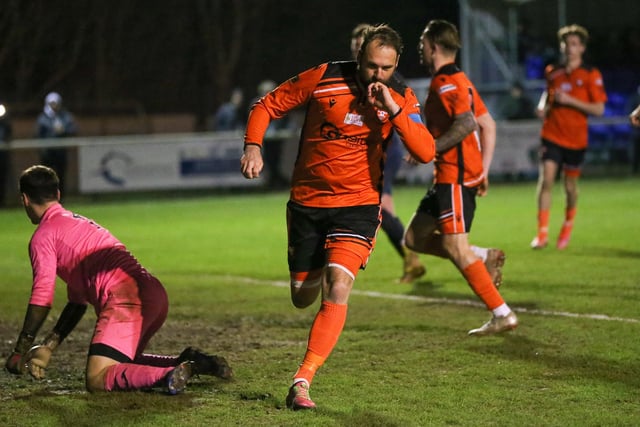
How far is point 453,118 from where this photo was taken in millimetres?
8195

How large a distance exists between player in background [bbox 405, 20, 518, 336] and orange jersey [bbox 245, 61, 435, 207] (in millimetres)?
1631

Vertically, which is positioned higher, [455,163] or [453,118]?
[453,118]

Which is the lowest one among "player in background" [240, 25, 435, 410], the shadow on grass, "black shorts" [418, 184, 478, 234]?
the shadow on grass

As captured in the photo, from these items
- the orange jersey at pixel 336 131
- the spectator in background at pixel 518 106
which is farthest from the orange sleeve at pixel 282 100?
the spectator in background at pixel 518 106

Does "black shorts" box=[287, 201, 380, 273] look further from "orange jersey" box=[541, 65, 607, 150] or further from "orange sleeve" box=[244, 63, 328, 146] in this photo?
"orange jersey" box=[541, 65, 607, 150]

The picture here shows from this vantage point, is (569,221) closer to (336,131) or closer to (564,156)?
(564,156)

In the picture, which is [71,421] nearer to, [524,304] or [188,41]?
[524,304]

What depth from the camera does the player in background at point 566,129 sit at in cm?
1320

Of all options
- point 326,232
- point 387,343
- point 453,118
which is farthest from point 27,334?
point 453,118

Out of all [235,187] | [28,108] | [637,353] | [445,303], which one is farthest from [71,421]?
[28,108]

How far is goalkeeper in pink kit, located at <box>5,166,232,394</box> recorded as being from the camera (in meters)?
6.15

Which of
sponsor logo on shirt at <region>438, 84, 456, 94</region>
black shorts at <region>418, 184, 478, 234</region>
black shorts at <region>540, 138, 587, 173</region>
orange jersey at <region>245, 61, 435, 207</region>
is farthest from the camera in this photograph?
black shorts at <region>540, 138, 587, 173</region>

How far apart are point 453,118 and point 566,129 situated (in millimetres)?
5542

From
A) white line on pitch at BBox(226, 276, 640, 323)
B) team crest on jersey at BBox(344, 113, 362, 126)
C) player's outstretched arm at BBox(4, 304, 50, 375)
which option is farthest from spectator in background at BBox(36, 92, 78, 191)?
team crest on jersey at BBox(344, 113, 362, 126)
